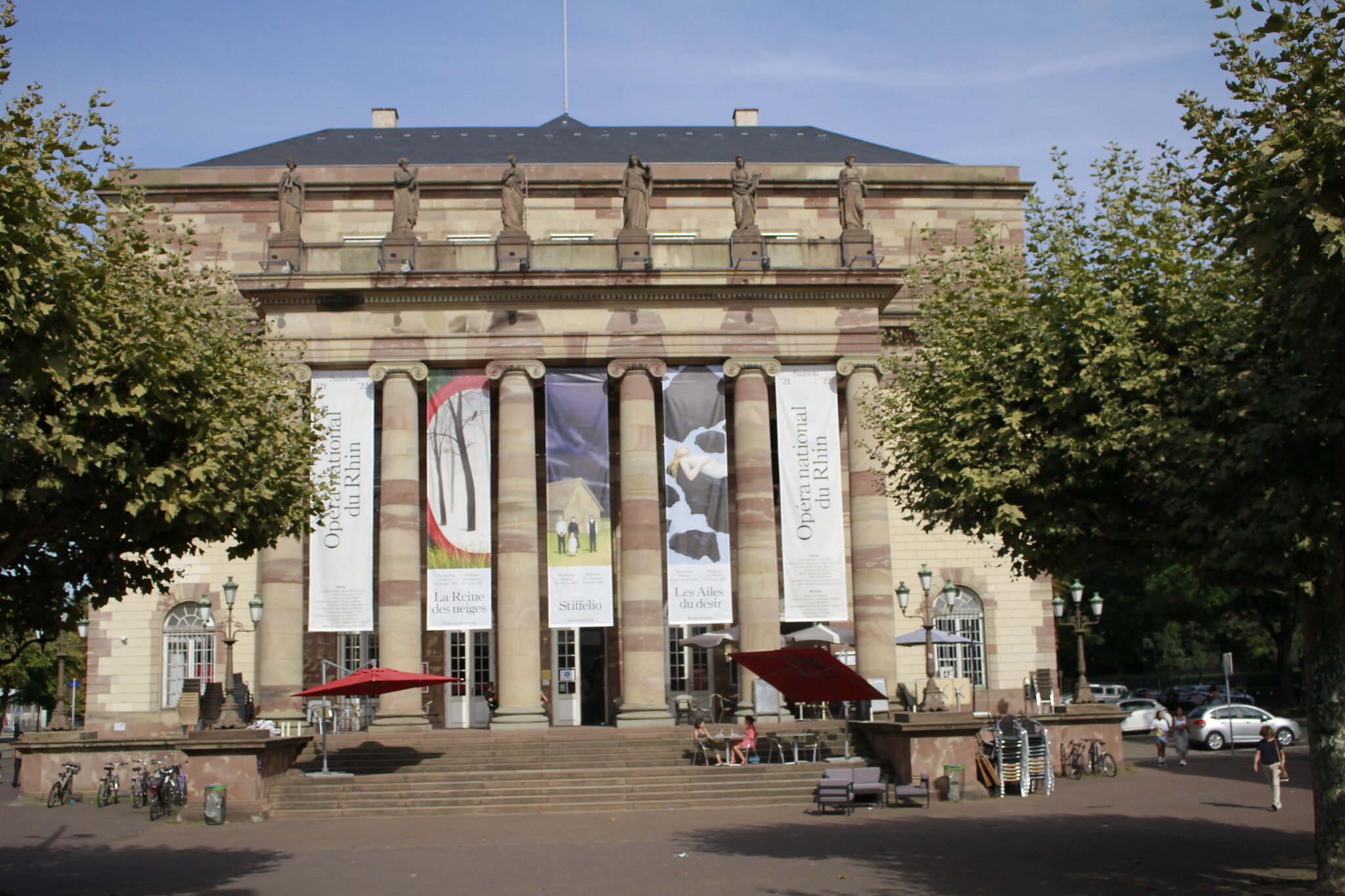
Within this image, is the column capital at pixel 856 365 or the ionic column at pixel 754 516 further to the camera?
the column capital at pixel 856 365

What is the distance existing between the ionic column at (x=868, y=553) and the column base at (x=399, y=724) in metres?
11.2

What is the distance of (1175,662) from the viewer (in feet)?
235

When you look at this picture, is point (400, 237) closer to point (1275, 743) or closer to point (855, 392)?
point (855, 392)

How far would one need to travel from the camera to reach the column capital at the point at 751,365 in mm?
34844

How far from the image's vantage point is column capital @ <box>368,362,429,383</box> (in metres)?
34.2

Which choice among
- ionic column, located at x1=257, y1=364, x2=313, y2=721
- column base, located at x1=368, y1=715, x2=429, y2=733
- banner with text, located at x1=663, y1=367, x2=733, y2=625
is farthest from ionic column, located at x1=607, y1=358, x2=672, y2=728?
ionic column, located at x1=257, y1=364, x2=313, y2=721

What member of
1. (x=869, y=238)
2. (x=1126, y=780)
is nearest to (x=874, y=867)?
(x=1126, y=780)

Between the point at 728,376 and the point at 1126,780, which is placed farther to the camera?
the point at 728,376

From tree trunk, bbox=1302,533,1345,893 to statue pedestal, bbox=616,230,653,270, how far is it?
22.5 meters

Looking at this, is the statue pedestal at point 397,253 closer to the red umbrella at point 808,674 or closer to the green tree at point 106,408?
the red umbrella at point 808,674

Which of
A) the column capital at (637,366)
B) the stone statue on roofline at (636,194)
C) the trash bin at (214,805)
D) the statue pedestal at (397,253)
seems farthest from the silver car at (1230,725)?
the trash bin at (214,805)

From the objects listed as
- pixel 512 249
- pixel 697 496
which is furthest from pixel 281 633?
pixel 512 249

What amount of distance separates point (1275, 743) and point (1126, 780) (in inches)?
282

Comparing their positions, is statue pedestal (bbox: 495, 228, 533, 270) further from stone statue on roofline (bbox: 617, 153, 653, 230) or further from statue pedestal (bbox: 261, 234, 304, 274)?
statue pedestal (bbox: 261, 234, 304, 274)
